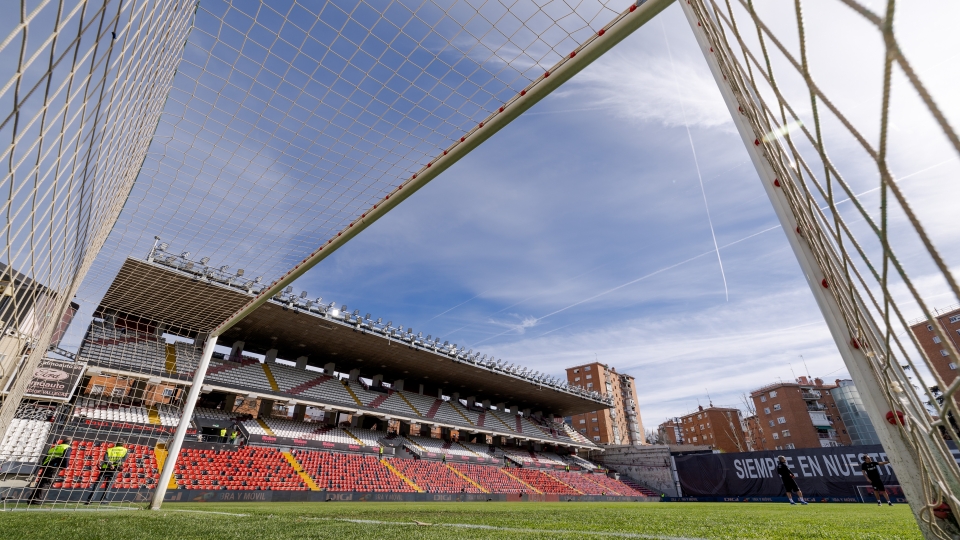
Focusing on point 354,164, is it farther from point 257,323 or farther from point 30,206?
point 257,323

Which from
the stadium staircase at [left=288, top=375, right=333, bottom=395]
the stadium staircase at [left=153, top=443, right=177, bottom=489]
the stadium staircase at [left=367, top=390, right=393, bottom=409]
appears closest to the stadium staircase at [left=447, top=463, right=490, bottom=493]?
the stadium staircase at [left=367, top=390, right=393, bottom=409]

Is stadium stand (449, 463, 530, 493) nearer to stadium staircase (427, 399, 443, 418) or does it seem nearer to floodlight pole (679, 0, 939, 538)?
stadium staircase (427, 399, 443, 418)

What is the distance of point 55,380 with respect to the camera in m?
14.1

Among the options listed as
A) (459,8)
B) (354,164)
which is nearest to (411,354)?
(354,164)

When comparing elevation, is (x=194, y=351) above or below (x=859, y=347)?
above

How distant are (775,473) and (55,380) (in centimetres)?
3244

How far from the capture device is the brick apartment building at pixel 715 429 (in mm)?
62250

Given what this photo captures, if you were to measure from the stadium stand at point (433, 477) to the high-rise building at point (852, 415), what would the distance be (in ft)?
160

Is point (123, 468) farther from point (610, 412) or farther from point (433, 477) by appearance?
point (610, 412)

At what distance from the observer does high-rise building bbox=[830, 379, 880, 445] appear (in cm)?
4528

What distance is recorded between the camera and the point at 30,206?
95.3 inches

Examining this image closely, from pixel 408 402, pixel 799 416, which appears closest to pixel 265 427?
pixel 408 402

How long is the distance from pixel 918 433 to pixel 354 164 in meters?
5.47

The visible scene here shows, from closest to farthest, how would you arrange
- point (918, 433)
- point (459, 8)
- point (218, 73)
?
point (918, 433), point (459, 8), point (218, 73)
